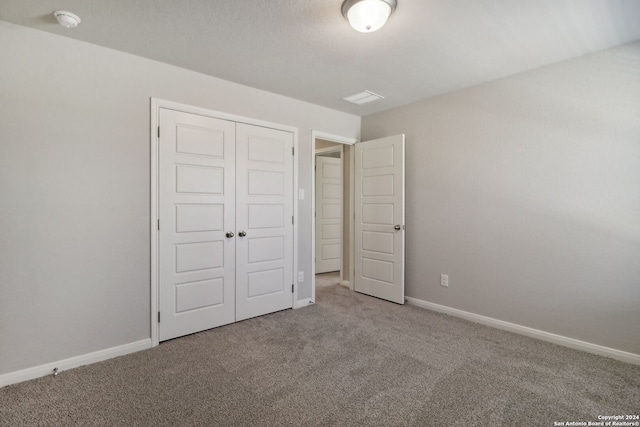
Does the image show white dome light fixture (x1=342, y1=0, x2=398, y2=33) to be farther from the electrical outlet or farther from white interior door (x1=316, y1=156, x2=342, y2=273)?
white interior door (x1=316, y1=156, x2=342, y2=273)

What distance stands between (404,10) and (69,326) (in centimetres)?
326

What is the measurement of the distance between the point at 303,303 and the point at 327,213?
6.96 feet

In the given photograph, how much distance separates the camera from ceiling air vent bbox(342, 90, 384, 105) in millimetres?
3447

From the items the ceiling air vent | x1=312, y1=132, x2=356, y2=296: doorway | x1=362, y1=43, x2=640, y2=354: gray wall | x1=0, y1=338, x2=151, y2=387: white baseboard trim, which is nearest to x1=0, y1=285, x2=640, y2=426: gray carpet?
x1=0, y1=338, x2=151, y2=387: white baseboard trim

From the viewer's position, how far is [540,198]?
2.80m

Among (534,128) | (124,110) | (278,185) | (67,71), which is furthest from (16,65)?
(534,128)

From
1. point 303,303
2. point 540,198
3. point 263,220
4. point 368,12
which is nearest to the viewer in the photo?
point 368,12

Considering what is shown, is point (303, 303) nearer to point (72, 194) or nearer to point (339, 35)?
point (72, 194)

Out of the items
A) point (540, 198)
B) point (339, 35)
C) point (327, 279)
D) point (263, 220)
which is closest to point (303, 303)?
point (263, 220)

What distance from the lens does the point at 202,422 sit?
5.63 feet

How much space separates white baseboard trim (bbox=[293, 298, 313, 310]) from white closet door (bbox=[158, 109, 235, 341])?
2.61 ft

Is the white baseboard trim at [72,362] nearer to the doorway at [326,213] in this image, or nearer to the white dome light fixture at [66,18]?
the white dome light fixture at [66,18]

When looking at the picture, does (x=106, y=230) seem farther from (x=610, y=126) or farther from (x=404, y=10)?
(x=610, y=126)

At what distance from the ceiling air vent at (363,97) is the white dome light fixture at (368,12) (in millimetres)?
1447
